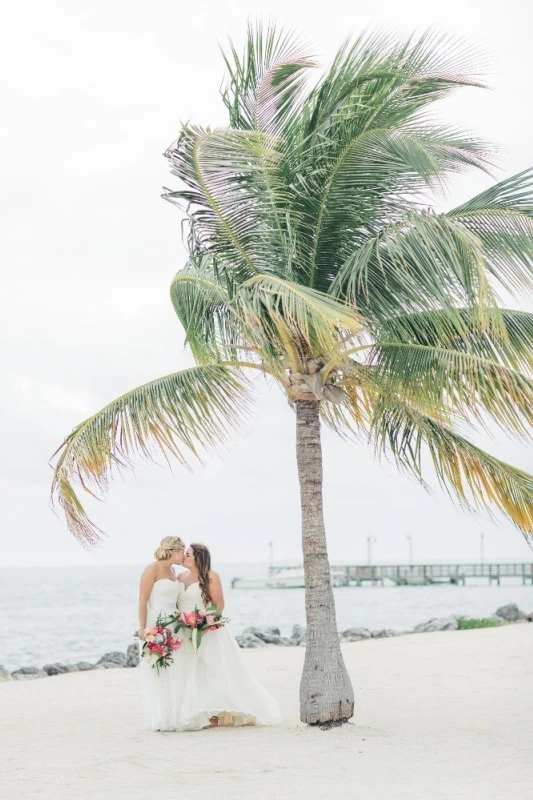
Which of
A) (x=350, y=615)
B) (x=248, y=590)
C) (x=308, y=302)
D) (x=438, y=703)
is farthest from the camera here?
(x=248, y=590)

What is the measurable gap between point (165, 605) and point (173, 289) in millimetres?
3430

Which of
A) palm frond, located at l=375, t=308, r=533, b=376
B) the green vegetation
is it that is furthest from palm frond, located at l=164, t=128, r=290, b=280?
the green vegetation

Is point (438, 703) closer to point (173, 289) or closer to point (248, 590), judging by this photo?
point (173, 289)

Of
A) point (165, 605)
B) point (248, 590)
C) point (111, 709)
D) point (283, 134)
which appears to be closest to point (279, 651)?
point (111, 709)

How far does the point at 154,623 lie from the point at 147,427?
204cm

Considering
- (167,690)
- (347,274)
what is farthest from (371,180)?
(167,690)

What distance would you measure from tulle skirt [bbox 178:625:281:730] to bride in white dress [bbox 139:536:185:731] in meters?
0.09

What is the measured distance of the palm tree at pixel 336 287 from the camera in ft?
28.5

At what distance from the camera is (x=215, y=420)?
410 inches

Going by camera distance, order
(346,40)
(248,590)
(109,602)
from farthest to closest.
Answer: (248,590) < (109,602) < (346,40)

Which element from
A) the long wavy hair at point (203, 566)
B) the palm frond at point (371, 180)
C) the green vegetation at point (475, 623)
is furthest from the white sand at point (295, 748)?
the green vegetation at point (475, 623)

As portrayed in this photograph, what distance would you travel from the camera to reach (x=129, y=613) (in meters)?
67.2

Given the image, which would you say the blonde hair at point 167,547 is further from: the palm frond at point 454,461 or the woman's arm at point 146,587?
the palm frond at point 454,461

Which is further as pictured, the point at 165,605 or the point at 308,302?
the point at 165,605
